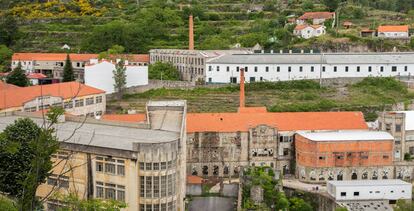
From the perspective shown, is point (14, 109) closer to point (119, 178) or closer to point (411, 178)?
point (119, 178)

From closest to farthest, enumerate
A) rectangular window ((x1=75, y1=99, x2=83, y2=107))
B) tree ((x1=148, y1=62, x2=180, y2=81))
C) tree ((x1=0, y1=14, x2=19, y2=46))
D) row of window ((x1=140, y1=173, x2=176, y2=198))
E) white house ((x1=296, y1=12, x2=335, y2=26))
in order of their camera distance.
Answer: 1. row of window ((x1=140, y1=173, x2=176, y2=198))
2. rectangular window ((x1=75, y1=99, x2=83, y2=107))
3. tree ((x1=148, y1=62, x2=180, y2=81))
4. white house ((x1=296, y1=12, x2=335, y2=26))
5. tree ((x1=0, y1=14, x2=19, y2=46))

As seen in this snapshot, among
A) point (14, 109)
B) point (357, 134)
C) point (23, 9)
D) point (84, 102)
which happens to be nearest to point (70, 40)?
point (23, 9)

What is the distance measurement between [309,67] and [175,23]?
2032cm

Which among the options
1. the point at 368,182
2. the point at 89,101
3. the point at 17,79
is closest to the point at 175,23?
the point at 17,79

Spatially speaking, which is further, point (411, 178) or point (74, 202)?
point (411, 178)

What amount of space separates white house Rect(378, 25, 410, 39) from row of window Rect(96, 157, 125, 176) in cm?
4346

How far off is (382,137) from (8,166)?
1774 cm

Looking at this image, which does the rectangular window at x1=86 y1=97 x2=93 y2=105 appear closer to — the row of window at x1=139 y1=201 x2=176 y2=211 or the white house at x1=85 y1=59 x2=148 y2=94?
the white house at x1=85 y1=59 x2=148 y2=94

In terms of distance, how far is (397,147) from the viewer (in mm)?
32531

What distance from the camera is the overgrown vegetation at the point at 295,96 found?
41844 mm

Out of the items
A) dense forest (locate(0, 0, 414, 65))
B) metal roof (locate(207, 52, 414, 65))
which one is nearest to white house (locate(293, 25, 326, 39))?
dense forest (locate(0, 0, 414, 65))

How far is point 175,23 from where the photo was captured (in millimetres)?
65250

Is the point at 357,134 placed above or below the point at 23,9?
below

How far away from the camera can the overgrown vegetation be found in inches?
1647
